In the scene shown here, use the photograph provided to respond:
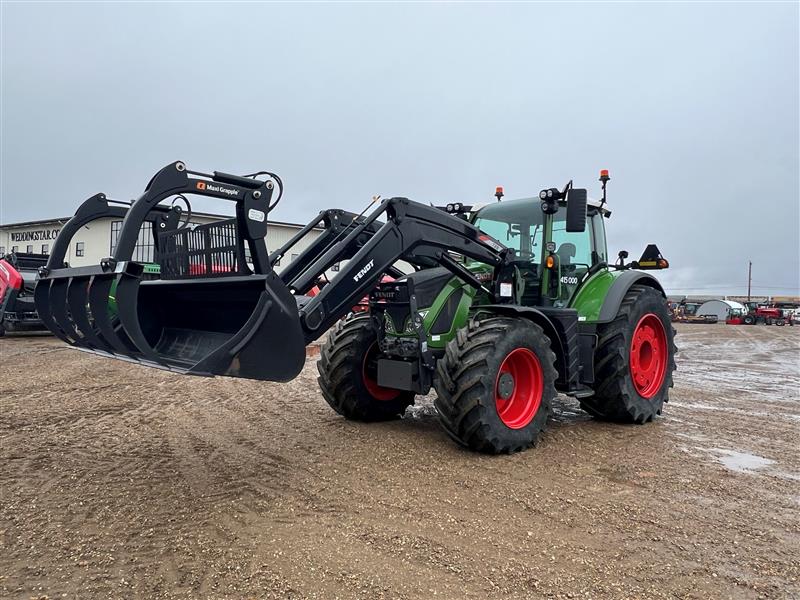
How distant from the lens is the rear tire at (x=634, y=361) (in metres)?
6.46

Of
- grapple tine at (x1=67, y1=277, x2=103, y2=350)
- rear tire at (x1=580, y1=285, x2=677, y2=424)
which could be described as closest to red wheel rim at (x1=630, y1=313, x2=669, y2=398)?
rear tire at (x1=580, y1=285, x2=677, y2=424)

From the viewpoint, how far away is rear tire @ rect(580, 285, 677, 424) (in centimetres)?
646

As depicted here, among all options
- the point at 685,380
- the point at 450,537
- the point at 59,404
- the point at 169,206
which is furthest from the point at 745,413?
the point at 59,404

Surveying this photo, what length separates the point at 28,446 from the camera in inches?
216

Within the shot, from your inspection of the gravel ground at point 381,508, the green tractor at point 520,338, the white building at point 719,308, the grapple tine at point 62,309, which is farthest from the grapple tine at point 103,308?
the white building at point 719,308

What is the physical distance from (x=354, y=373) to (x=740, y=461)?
3668 millimetres

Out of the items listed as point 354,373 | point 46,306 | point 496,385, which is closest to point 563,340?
point 496,385

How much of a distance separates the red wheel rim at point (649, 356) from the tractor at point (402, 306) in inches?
0.8

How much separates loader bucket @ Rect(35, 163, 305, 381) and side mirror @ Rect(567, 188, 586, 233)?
292cm

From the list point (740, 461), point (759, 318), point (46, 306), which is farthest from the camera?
point (759, 318)

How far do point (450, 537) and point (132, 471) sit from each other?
2.68 m

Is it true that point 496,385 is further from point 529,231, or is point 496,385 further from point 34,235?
point 34,235

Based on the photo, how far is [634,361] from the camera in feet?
22.6

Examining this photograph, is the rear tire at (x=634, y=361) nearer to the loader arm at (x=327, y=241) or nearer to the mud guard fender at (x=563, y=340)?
the mud guard fender at (x=563, y=340)
